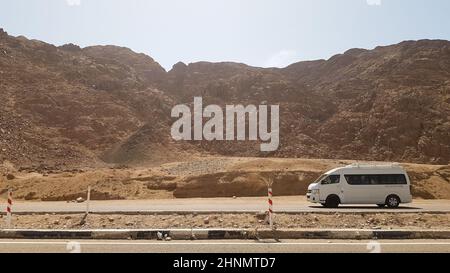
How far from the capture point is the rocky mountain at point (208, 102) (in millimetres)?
54531

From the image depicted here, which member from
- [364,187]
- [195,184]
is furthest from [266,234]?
[195,184]

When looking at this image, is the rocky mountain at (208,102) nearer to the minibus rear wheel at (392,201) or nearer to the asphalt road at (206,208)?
the asphalt road at (206,208)

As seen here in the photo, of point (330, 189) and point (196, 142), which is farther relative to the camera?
point (196, 142)

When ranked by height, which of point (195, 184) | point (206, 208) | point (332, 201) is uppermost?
point (332, 201)

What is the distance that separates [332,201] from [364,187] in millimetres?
1745

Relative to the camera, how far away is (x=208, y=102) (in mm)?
73812

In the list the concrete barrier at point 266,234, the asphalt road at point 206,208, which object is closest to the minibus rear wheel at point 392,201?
the asphalt road at point 206,208

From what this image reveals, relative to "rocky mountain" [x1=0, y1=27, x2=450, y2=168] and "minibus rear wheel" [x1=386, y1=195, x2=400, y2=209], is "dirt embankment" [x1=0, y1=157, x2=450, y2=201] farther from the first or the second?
"rocky mountain" [x1=0, y1=27, x2=450, y2=168]

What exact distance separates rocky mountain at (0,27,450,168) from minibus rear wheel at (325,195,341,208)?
34329mm

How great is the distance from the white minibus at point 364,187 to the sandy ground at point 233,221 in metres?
5.00

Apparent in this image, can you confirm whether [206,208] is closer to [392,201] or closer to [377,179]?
[377,179]

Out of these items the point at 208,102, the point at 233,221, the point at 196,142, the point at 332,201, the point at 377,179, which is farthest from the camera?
the point at 208,102

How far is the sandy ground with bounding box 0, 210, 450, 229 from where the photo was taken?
13.5 metres
